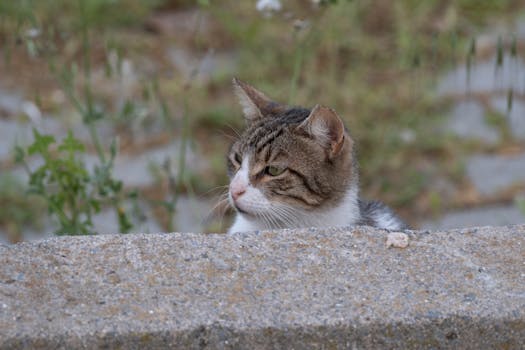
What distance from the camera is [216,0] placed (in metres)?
5.66

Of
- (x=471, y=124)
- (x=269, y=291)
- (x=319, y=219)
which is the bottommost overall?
(x=471, y=124)

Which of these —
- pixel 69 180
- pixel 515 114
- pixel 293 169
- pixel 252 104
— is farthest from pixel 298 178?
pixel 515 114

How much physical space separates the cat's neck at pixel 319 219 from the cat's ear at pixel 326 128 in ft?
0.61

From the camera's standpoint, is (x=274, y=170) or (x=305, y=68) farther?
(x=305, y=68)

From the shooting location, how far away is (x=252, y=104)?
3225 millimetres

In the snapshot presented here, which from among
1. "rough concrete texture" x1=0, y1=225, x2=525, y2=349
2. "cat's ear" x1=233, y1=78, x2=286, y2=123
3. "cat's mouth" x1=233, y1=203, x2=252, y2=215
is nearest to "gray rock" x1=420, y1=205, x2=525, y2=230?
"cat's ear" x1=233, y1=78, x2=286, y2=123

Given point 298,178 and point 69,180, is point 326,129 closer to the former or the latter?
point 298,178

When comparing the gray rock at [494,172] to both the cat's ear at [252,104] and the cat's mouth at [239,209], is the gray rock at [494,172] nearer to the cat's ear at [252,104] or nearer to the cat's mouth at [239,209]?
the cat's ear at [252,104]

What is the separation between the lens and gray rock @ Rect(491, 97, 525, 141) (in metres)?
4.57

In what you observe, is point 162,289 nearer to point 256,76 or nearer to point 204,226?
point 204,226

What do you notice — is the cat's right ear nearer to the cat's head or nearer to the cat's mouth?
the cat's head

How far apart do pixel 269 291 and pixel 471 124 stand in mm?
2964

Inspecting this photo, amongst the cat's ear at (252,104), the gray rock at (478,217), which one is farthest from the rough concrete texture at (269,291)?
the gray rock at (478,217)

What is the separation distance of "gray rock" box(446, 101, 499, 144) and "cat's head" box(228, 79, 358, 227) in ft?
5.50
